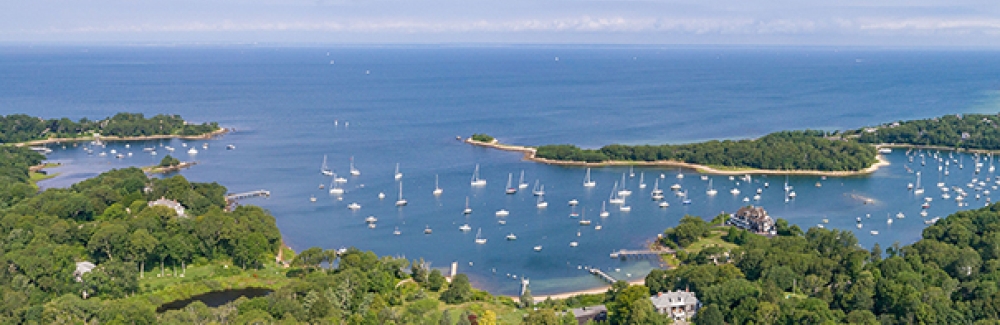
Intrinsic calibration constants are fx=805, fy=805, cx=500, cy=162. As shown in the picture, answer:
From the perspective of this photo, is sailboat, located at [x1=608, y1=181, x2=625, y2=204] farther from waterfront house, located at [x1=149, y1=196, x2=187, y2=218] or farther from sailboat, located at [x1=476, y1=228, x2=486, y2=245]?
waterfront house, located at [x1=149, y1=196, x2=187, y2=218]

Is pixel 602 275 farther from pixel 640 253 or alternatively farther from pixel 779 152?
pixel 779 152

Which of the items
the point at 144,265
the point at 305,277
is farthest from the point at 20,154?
the point at 305,277

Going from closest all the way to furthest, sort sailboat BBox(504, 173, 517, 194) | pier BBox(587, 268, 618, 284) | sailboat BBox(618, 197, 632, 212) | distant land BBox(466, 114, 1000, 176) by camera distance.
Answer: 1. pier BBox(587, 268, 618, 284)
2. sailboat BBox(618, 197, 632, 212)
3. sailboat BBox(504, 173, 517, 194)
4. distant land BBox(466, 114, 1000, 176)

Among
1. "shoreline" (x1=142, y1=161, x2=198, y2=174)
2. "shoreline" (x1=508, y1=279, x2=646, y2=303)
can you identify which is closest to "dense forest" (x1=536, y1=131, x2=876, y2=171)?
"shoreline" (x1=142, y1=161, x2=198, y2=174)

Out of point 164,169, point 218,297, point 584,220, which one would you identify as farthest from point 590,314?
point 164,169

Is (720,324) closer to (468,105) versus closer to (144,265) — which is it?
(144,265)

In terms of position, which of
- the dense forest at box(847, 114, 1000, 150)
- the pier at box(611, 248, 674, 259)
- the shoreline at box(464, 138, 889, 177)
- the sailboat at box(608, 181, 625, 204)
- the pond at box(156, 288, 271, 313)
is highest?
the dense forest at box(847, 114, 1000, 150)

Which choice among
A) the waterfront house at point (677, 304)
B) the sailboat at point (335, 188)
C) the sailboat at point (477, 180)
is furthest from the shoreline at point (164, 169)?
the waterfront house at point (677, 304)

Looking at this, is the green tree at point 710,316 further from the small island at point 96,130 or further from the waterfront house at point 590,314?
the small island at point 96,130
